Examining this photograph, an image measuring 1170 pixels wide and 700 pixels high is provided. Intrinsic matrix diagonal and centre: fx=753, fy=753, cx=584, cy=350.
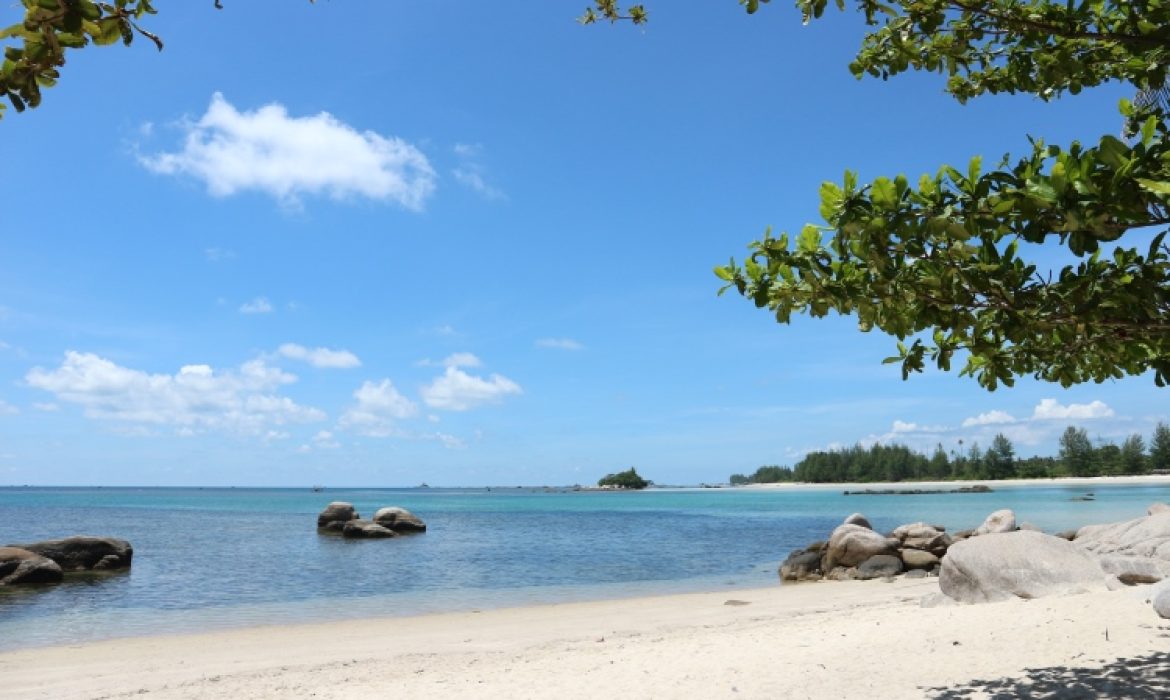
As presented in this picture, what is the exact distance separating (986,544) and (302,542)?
36.4 metres

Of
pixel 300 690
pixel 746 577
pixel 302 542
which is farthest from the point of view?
pixel 302 542

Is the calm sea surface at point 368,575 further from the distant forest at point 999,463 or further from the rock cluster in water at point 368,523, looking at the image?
the distant forest at point 999,463

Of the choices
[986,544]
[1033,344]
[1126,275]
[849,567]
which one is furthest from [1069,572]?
[849,567]

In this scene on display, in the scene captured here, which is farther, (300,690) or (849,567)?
(849,567)

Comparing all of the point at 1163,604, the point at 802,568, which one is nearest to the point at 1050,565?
the point at 1163,604

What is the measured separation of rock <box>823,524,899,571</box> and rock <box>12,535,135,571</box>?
84.0 feet

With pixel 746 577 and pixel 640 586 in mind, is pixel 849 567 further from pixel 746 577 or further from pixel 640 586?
pixel 640 586

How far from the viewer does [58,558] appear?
26750 millimetres

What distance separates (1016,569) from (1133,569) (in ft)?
6.25

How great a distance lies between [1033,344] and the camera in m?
5.72

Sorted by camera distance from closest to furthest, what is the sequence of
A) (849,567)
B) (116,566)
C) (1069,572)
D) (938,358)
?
(938,358) → (1069,572) → (849,567) → (116,566)

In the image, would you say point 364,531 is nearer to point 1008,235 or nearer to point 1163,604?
point 1163,604

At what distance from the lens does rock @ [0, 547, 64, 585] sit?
76.2ft

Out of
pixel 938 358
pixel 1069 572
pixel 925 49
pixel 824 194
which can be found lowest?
pixel 1069 572
